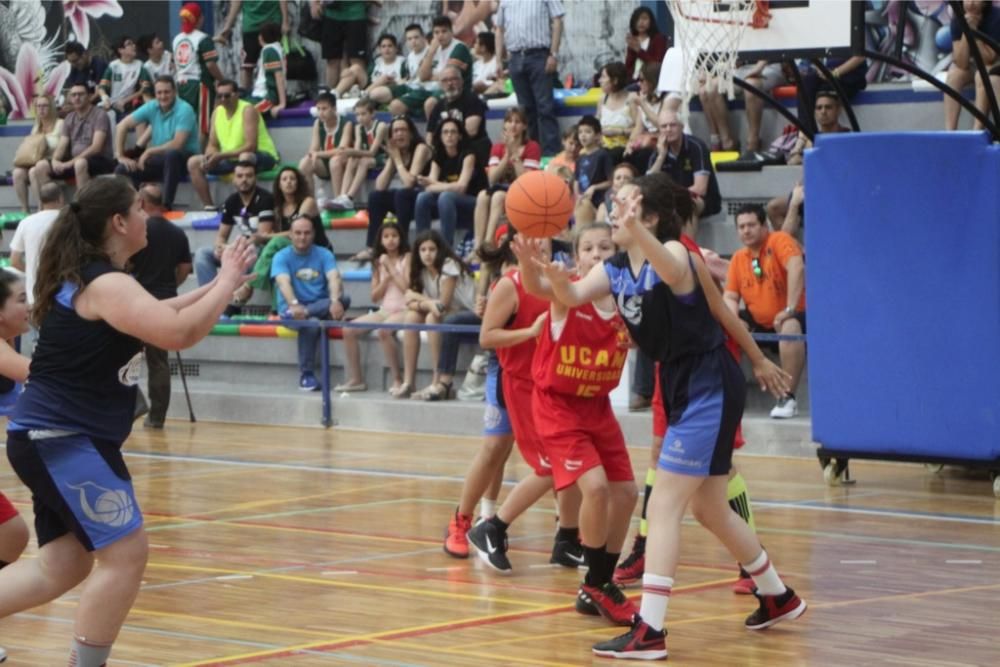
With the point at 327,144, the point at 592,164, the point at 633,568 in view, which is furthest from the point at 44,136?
the point at 633,568

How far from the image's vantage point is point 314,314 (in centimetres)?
1525

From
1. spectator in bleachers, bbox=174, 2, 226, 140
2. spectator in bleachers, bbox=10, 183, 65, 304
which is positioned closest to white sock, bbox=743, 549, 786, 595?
spectator in bleachers, bbox=10, 183, 65, 304

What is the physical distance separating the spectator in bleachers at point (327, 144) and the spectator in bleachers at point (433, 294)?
11.1 ft

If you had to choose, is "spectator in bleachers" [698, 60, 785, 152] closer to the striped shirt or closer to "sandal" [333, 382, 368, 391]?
the striped shirt

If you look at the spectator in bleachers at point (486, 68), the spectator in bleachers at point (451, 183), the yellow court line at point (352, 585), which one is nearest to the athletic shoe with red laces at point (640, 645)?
the yellow court line at point (352, 585)

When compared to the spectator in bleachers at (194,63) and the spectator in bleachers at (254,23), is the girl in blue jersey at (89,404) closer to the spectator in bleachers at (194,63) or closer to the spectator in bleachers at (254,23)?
the spectator in bleachers at (194,63)

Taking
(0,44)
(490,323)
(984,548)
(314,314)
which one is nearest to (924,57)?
(314,314)

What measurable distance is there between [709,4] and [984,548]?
148 inches

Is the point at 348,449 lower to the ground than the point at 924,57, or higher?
lower

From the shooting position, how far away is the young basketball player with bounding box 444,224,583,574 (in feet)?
25.4

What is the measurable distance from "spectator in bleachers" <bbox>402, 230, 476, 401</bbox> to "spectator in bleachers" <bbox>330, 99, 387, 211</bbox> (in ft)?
9.81

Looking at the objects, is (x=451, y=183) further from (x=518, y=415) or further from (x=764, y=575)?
(x=764, y=575)

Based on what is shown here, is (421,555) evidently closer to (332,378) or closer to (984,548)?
(984,548)

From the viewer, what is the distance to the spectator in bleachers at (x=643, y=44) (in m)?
16.0
